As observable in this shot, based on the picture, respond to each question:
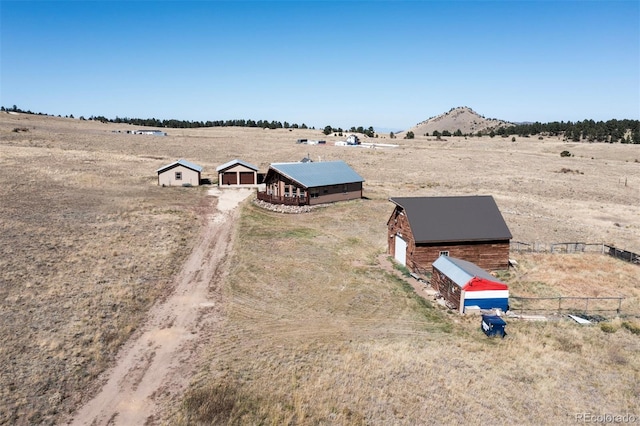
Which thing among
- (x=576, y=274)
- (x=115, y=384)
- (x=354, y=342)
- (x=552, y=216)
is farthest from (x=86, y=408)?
(x=552, y=216)

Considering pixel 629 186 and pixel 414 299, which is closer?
pixel 414 299

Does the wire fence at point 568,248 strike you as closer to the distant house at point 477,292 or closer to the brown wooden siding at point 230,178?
the distant house at point 477,292

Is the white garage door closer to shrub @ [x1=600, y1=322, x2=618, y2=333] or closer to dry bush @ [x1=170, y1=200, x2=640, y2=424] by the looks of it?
dry bush @ [x1=170, y1=200, x2=640, y2=424]

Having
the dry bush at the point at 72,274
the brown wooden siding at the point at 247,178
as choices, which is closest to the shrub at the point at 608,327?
the dry bush at the point at 72,274

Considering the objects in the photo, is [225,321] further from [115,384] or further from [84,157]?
[84,157]

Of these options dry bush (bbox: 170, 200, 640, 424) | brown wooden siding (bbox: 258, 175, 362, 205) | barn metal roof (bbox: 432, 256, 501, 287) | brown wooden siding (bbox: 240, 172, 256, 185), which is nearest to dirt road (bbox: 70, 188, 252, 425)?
dry bush (bbox: 170, 200, 640, 424)

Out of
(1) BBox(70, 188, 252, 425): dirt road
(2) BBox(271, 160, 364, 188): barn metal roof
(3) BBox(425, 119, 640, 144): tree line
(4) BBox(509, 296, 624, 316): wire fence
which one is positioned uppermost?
(3) BBox(425, 119, 640, 144): tree line

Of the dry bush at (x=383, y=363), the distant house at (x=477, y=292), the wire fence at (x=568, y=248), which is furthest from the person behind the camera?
the wire fence at (x=568, y=248)
